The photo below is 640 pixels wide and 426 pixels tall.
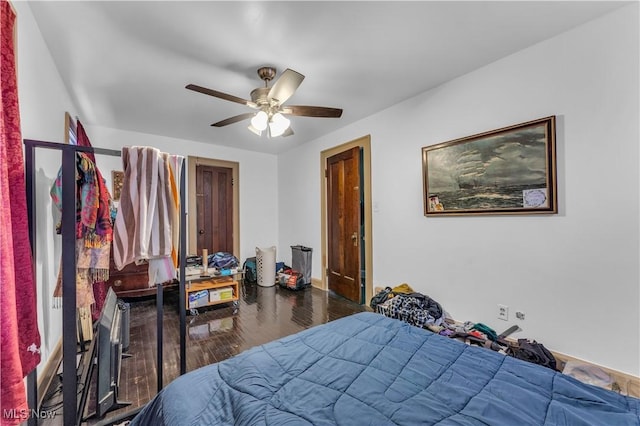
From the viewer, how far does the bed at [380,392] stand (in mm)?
858

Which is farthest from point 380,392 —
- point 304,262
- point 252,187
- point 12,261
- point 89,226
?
point 252,187

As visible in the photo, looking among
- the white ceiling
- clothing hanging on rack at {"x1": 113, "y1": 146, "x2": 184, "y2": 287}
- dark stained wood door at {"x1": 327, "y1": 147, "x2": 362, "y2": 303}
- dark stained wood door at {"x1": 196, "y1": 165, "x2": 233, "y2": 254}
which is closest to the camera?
Answer: clothing hanging on rack at {"x1": 113, "y1": 146, "x2": 184, "y2": 287}

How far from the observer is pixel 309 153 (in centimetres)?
486

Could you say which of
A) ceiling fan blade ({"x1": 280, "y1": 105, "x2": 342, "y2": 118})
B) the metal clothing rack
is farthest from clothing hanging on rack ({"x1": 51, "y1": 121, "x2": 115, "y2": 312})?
ceiling fan blade ({"x1": 280, "y1": 105, "x2": 342, "y2": 118})

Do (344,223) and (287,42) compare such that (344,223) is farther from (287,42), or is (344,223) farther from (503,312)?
(287,42)

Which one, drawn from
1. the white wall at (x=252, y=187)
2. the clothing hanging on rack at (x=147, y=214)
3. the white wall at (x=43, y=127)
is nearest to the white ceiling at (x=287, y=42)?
the white wall at (x=43, y=127)

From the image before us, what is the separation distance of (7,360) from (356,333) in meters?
1.41

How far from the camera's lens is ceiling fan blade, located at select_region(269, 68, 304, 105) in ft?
6.49

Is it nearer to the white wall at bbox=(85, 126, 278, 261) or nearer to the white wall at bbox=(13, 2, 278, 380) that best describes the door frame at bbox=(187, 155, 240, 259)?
the white wall at bbox=(85, 126, 278, 261)

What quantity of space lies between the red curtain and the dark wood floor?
80 cm

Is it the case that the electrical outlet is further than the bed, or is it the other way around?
the electrical outlet

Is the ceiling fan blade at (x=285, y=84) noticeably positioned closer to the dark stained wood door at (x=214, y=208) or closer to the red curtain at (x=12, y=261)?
the red curtain at (x=12, y=261)

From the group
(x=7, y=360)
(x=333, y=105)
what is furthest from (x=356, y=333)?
(x=333, y=105)

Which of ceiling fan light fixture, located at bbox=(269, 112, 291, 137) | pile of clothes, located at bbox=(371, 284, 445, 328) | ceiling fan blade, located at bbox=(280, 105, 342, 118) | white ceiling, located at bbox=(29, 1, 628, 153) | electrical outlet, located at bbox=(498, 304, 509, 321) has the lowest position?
pile of clothes, located at bbox=(371, 284, 445, 328)
